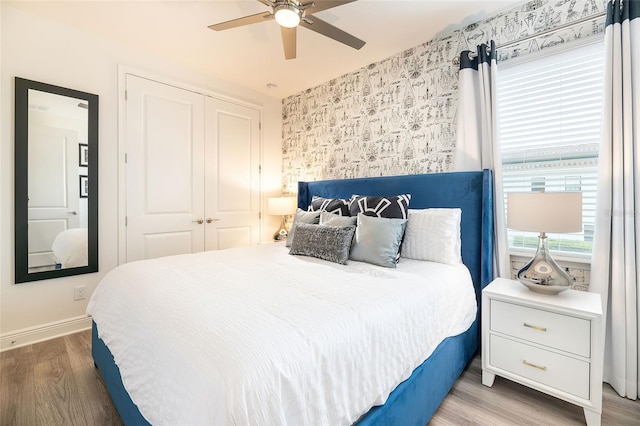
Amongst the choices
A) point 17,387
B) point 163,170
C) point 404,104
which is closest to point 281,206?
point 163,170

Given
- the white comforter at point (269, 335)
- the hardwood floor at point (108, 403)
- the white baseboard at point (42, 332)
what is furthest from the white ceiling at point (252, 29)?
the hardwood floor at point (108, 403)

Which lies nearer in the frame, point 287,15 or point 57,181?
point 287,15

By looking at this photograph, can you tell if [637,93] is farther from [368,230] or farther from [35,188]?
[35,188]

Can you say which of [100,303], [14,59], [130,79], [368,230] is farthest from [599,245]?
[14,59]

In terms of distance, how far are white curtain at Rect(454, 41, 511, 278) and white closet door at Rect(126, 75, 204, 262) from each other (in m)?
2.70

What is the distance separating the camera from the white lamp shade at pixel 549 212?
1532mm

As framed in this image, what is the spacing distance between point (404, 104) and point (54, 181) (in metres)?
3.18

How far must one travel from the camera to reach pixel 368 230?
2.06 metres

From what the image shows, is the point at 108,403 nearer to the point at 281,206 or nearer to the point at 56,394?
the point at 56,394

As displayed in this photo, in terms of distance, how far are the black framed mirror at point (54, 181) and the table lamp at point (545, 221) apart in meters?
3.34

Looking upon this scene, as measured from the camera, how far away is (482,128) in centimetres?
221

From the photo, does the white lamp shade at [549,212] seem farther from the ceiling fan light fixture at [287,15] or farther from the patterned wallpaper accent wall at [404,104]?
the ceiling fan light fixture at [287,15]

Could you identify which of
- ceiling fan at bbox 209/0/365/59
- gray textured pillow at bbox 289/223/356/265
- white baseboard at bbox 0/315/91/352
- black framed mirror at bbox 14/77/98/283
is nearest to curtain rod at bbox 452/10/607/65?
ceiling fan at bbox 209/0/365/59

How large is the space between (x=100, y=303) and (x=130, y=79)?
223 centimetres
